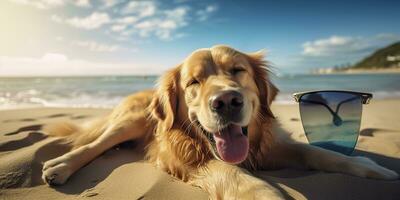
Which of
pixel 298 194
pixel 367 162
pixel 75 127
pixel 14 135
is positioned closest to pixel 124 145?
pixel 75 127

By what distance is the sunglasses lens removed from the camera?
3121 millimetres

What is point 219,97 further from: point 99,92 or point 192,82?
point 99,92

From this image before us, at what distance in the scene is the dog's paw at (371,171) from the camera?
237 centimetres

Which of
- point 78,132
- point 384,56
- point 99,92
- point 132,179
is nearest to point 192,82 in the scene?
point 132,179

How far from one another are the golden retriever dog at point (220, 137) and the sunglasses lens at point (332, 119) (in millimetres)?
368

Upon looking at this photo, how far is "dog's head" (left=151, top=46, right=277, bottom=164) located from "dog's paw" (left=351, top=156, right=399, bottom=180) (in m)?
0.85

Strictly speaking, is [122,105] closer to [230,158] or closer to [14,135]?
[14,135]

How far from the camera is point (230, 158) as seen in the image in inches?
95.3

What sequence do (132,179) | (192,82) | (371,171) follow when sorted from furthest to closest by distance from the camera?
(192,82), (132,179), (371,171)

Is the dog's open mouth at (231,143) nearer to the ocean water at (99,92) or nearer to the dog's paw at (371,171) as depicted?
the dog's paw at (371,171)

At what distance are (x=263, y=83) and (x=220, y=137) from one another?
955 millimetres

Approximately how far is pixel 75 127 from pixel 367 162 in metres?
3.39

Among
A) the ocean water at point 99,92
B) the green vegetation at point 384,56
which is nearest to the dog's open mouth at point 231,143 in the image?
the ocean water at point 99,92

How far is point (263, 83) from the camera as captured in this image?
3.17 metres
